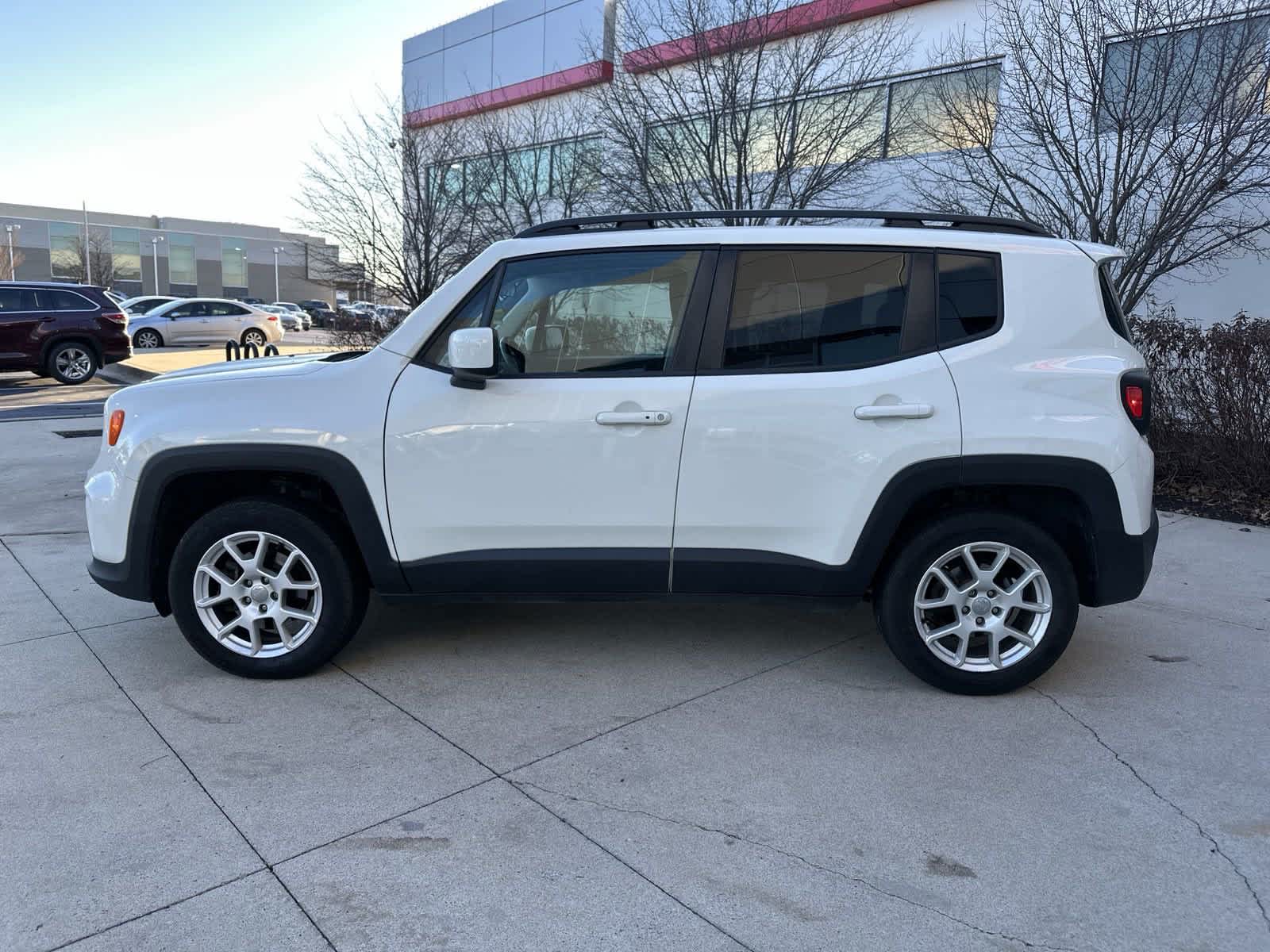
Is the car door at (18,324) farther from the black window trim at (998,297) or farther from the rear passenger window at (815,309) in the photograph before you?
the black window trim at (998,297)

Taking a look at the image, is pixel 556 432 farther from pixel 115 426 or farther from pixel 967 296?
pixel 115 426

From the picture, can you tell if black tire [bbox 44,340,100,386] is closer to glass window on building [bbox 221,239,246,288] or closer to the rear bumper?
the rear bumper

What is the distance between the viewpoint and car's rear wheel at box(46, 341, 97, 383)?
15.8 meters

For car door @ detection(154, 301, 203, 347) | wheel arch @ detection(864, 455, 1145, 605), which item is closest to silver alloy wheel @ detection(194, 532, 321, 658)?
wheel arch @ detection(864, 455, 1145, 605)

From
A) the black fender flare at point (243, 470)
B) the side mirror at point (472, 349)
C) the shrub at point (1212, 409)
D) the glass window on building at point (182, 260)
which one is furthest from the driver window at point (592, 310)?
the glass window on building at point (182, 260)

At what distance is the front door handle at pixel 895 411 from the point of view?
3.67m

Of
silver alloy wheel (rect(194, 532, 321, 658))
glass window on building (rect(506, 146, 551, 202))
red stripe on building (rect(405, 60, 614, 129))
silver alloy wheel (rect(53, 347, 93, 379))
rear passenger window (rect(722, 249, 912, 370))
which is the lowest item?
silver alloy wheel (rect(194, 532, 321, 658))

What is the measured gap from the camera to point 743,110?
10977 mm

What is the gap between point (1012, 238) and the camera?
385cm

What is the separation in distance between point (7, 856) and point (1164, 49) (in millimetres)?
9517

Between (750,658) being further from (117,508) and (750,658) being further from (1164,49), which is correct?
(1164,49)

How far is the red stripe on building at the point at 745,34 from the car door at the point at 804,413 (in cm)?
796

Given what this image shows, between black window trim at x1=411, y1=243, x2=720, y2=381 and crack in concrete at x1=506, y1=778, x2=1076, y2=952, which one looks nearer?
crack in concrete at x1=506, y1=778, x2=1076, y2=952

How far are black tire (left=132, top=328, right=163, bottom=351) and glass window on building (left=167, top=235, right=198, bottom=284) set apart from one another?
7153cm
